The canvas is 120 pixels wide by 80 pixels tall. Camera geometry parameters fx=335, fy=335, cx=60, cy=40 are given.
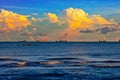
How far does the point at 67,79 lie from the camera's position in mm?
46094

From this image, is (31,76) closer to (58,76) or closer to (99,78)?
(58,76)

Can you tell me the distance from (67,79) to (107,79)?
5475 millimetres

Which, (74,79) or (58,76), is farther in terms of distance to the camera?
(58,76)

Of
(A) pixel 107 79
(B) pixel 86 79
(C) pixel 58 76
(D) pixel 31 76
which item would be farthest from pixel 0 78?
(A) pixel 107 79

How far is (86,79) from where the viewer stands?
4603cm

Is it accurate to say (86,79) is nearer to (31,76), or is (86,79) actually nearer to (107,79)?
(107,79)

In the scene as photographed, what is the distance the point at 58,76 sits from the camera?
162ft

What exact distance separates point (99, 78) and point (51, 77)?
693cm

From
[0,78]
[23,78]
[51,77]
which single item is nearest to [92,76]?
[51,77]

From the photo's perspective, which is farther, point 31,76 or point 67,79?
point 31,76

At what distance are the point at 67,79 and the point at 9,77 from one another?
8509mm

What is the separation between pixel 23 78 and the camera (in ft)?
154

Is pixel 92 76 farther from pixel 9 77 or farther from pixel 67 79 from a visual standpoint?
pixel 9 77

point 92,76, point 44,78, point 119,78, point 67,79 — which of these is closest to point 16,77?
point 44,78
